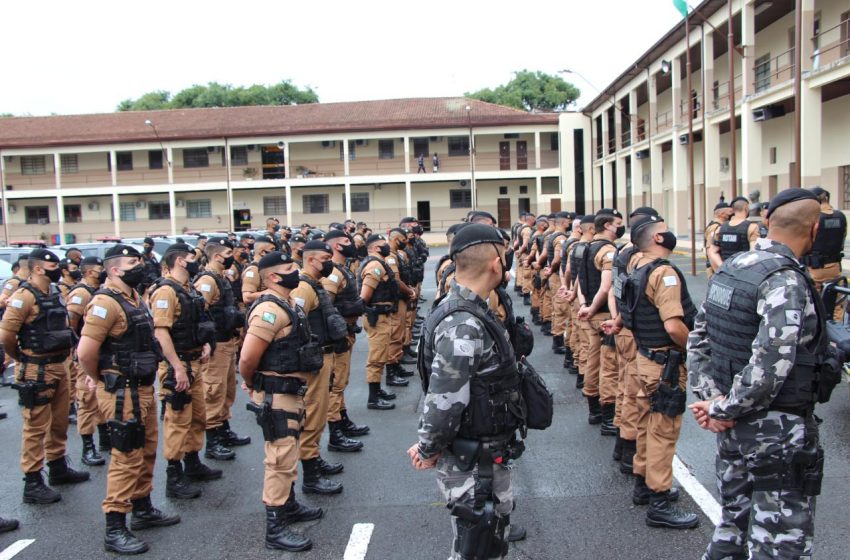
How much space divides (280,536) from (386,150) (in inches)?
1588

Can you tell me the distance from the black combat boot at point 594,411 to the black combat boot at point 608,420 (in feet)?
0.74

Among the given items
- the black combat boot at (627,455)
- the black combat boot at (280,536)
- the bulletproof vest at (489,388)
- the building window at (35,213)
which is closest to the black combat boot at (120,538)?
the black combat boot at (280,536)

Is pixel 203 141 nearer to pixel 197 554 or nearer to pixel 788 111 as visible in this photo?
pixel 788 111

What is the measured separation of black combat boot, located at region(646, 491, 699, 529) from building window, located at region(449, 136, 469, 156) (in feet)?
130

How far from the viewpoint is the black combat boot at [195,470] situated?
5477 mm

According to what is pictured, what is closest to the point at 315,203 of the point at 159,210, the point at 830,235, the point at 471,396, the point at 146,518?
the point at 159,210

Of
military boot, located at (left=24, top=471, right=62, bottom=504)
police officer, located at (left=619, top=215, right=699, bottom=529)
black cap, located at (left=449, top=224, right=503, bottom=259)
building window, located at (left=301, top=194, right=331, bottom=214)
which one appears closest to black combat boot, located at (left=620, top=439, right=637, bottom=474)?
police officer, located at (left=619, top=215, right=699, bottom=529)

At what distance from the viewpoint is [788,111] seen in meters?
22.5

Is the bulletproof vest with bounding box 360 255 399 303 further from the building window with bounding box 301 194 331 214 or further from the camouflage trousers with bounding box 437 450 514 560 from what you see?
the building window with bounding box 301 194 331 214

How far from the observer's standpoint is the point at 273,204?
42.5m

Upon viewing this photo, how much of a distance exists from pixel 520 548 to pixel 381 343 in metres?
3.90

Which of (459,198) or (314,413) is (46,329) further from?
(459,198)

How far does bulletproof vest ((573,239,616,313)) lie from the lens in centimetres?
665

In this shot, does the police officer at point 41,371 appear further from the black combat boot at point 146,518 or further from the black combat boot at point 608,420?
the black combat boot at point 608,420
